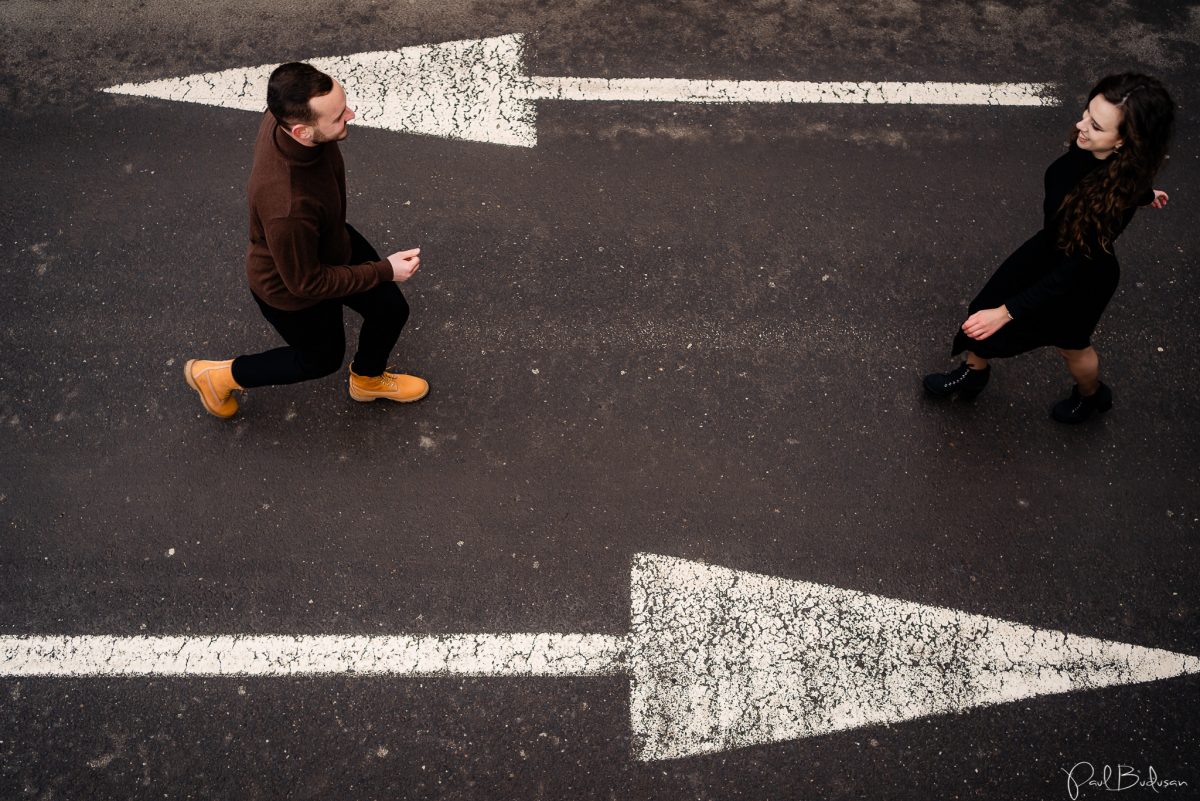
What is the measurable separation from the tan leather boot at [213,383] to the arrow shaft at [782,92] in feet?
9.08

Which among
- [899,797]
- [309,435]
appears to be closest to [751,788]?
[899,797]

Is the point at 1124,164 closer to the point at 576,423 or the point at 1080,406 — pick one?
the point at 1080,406

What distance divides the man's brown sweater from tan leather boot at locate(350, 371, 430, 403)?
77 centimetres

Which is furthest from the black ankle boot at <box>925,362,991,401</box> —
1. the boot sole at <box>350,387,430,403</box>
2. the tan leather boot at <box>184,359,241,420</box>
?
the tan leather boot at <box>184,359,241,420</box>

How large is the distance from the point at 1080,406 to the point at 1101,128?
5.33 feet

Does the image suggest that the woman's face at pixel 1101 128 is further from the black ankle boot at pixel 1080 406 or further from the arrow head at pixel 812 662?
the arrow head at pixel 812 662

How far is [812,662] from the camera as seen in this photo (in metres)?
3.62

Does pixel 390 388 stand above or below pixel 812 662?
above

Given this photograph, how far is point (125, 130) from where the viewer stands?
5.35 metres

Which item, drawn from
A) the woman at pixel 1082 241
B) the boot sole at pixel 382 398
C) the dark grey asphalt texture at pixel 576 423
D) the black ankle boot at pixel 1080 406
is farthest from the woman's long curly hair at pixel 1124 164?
the boot sole at pixel 382 398

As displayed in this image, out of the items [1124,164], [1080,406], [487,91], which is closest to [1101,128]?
[1124,164]

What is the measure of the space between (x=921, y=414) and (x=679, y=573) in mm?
1561

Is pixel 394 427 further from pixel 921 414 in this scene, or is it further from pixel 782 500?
pixel 921 414

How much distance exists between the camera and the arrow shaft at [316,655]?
360cm
